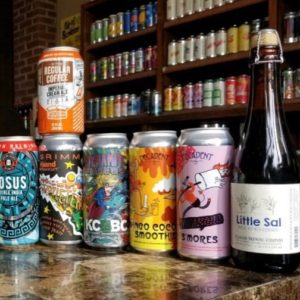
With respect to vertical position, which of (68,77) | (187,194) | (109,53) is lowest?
(187,194)

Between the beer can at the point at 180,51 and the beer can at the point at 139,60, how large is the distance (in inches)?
13.4

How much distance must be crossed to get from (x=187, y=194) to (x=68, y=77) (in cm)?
34

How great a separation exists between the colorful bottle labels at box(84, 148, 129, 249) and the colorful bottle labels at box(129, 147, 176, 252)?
4 centimetres

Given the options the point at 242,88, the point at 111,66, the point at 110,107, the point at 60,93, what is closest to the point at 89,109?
the point at 110,107

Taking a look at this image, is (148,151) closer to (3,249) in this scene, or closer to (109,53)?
(3,249)

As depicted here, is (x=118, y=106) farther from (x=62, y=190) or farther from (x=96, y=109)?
(x=62, y=190)

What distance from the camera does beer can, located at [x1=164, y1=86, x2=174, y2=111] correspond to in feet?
9.62

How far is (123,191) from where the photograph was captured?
2.55 feet

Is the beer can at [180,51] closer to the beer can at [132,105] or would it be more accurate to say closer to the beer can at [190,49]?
the beer can at [190,49]

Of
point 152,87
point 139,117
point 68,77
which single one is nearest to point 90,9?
point 152,87

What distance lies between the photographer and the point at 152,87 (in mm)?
3318

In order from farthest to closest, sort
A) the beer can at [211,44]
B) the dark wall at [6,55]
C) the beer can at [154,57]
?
the dark wall at [6,55] < the beer can at [154,57] < the beer can at [211,44]

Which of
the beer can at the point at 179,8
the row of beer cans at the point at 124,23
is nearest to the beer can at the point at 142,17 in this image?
the row of beer cans at the point at 124,23

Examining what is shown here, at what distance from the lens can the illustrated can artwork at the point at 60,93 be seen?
86 centimetres
